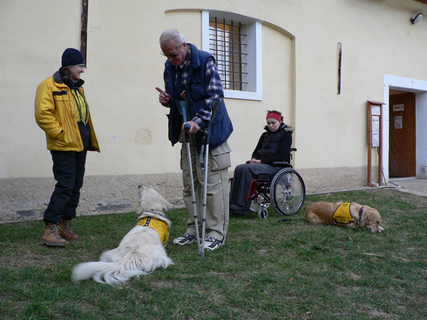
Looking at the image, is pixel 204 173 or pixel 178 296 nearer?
pixel 178 296

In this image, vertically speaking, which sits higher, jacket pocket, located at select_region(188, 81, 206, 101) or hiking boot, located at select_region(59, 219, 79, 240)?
jacket pocket, located at select_region(188, 81, 206, 101)

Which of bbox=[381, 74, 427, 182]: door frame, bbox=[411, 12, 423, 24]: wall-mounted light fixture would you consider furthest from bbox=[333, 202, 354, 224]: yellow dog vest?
bbox=[411, 12, 423, 24]: wall-mounted light fixture

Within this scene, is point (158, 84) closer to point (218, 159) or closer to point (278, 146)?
point (278, 146)

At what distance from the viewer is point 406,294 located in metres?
2.59

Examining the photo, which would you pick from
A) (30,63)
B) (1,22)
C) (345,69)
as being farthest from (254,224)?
(345,69)

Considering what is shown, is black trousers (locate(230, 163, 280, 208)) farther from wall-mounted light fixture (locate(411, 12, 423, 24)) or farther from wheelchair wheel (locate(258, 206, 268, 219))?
wall-mounted light fixture (locate(411, 12, 423, 24))

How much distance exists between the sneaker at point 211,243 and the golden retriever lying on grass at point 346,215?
5.80 ft

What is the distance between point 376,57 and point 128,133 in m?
6.34

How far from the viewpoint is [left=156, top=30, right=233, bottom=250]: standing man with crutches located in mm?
3436

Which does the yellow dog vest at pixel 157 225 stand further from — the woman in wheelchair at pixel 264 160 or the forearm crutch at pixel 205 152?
the woman in wheelchair at pixel 264 160

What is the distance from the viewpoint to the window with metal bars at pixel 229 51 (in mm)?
6973

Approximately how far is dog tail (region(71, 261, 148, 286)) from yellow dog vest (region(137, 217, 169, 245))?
659 millimetres

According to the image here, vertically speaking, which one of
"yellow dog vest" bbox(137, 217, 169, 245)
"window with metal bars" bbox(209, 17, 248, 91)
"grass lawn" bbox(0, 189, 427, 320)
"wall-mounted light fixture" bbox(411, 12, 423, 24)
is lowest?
"grass lawn" bbox(0, 189, 427, 320)

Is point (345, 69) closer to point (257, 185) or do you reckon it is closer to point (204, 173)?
point (257, 185)
